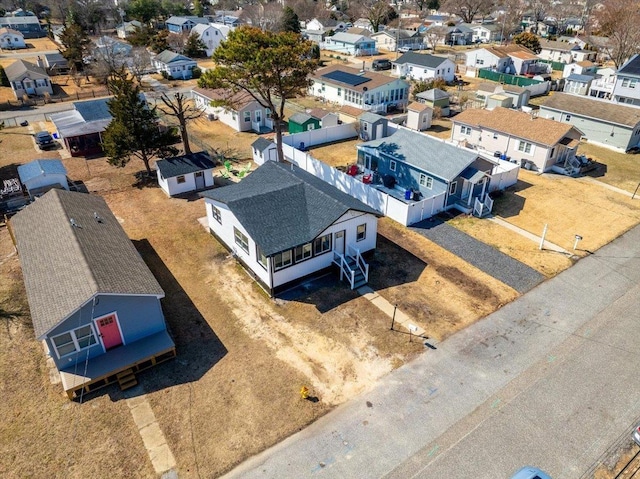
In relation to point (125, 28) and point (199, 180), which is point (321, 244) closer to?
point (199, 180)

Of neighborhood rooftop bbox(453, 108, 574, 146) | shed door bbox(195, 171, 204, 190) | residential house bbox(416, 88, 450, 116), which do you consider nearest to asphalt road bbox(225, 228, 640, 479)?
neighborhood rooftop bbox(453, 108, 574, 146)

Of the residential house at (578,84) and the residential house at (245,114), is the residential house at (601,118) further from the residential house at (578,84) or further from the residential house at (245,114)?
the residential house at (245,114)

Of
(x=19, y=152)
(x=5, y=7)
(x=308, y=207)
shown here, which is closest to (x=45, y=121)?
(x=19, y=152)

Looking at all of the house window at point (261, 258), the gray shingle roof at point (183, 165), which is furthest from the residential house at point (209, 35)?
the house window at point (261, 258)

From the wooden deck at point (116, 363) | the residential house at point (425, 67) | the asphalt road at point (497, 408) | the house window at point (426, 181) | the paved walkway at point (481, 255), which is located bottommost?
the paved walkway at point (481, 255)

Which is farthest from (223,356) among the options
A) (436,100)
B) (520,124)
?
(436,100)

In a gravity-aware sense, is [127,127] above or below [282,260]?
above
